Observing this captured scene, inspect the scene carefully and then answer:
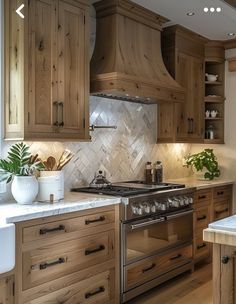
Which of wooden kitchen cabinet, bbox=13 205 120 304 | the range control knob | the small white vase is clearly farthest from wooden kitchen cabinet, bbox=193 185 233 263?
the small white vase

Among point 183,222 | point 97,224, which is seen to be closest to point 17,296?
point 97,224

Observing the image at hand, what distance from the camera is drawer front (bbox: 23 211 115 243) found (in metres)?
2.34

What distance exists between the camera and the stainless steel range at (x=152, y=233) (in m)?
3.07

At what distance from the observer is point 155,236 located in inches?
134

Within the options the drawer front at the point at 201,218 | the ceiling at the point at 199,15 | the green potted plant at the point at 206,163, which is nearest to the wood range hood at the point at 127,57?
the ceiling at the point at 199,15

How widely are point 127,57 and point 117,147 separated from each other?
99cm

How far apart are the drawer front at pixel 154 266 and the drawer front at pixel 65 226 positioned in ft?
1.75

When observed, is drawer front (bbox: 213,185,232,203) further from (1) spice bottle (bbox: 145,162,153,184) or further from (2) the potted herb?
(2) the potted herb

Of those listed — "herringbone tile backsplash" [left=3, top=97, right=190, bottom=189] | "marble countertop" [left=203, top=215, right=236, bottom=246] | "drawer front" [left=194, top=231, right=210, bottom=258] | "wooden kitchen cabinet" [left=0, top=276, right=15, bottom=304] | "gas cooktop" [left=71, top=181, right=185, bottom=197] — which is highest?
"herringbone tile backsplash" [left=3, top=97, right=190, bottom=189]

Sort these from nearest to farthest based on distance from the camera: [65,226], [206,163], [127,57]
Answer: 1. [65,226]
2. [127,57]
3. [206,163]

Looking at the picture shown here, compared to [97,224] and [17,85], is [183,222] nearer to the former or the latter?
[97,224]

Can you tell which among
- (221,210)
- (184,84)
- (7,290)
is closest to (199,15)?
(184,84)

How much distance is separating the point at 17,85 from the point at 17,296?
1.49 metres

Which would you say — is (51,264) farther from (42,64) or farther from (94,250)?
(42,64)
